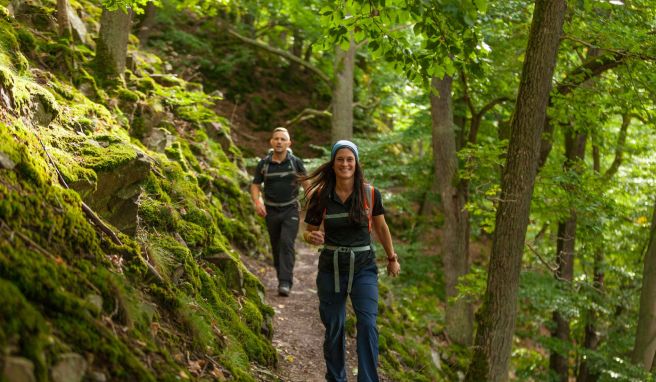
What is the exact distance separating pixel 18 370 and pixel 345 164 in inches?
122

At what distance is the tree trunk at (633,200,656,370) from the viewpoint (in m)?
10.6

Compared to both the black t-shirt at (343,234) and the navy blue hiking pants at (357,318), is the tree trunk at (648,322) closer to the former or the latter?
the navy blue hiking pants at (357,318)

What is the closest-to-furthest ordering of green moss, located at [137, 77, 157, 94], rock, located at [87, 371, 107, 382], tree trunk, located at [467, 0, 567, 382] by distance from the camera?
rock, located at [87, 371, 107, 382], tree trunk, located at [467, 0, 567, 382], green moss, located at [137, 77, 157, 94]

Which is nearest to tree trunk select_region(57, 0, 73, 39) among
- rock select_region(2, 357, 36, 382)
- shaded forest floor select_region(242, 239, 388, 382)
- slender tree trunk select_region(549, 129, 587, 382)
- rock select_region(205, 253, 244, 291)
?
rock select_region(205, 253, 244, 291)

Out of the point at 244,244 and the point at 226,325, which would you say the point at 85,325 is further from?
the point at 244,244

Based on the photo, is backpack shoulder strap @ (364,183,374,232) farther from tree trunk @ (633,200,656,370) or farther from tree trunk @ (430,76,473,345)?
tree trunk @ (633,200,656,370)

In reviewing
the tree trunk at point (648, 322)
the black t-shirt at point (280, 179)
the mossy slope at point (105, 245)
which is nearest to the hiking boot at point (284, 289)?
the mossy slope at point (105, 245)

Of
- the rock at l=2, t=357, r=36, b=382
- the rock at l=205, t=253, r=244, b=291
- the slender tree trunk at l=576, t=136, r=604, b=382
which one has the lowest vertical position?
the slender tree trunk at l=576, t=136, r=604, b=382

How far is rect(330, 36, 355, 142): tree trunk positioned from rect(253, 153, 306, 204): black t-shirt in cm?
729

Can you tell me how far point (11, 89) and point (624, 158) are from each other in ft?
A: 49.4

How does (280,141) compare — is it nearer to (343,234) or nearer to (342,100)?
(343,234)

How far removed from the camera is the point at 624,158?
15.1 m

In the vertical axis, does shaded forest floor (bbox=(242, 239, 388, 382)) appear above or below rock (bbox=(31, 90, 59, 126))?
below

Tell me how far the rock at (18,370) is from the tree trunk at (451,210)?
29.2 ft
